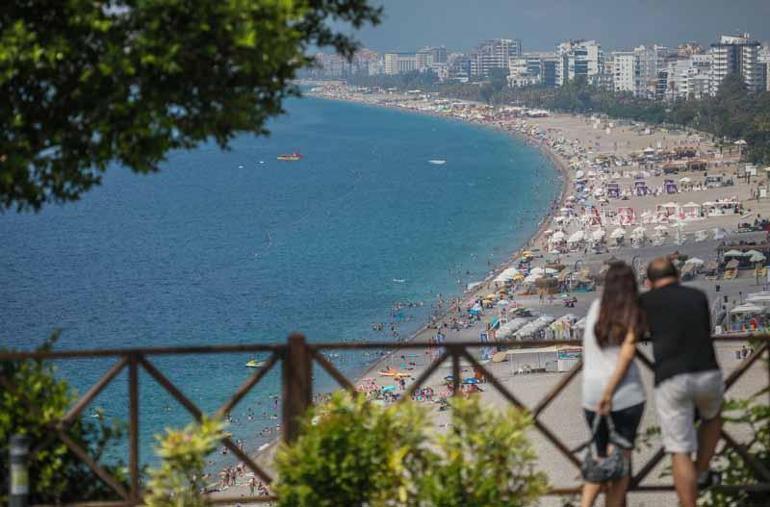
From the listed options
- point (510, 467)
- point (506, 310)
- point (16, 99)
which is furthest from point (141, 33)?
point (506, 310)

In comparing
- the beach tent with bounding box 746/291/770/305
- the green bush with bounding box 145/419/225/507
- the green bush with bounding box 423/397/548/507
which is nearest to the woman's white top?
the green bush with bounding box 423/397/548/507

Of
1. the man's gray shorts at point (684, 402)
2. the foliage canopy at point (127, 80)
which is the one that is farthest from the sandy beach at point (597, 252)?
the foliage canopy at point (127, 80)

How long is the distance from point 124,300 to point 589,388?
186ft

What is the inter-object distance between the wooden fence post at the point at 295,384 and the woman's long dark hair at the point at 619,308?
1.46 m

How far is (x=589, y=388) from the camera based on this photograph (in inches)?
228

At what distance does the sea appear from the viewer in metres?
45.9

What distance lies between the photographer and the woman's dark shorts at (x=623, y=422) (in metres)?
A: 5.76

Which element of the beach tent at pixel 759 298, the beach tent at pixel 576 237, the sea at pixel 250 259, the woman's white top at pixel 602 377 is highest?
the woman's white top at pixel 602 377

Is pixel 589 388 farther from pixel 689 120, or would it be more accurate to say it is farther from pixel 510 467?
pixel 689 120

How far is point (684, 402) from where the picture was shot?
577cm

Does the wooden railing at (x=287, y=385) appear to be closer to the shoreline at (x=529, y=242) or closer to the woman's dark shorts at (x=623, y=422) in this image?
the woman's dark shorts at (x=623, y=422)

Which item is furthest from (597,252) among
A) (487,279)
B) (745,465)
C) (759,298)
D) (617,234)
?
(745,465)

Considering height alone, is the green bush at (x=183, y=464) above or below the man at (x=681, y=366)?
below

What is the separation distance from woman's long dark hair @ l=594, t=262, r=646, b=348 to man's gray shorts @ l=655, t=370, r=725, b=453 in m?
0.29
